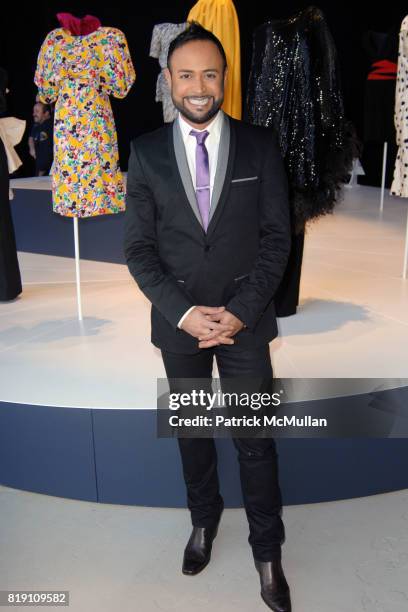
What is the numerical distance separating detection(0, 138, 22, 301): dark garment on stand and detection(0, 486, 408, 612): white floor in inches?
65.0

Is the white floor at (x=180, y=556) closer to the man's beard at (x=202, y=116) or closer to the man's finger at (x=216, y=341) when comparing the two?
the man's finger at (x=216, y=341)

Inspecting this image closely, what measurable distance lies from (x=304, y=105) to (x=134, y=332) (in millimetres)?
1367

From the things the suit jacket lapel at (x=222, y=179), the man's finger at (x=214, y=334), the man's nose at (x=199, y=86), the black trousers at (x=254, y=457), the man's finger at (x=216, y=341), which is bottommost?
the black trousers at (x=254, y=457)

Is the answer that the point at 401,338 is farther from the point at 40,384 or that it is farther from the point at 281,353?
the point at 40,384

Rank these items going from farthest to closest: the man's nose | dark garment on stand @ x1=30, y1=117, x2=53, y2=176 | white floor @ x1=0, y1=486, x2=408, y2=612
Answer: dark garment on stand @ x1=30, y1=117, x2=53, y2=176, white floor @ x1=0, y1=486, x2=408, y2=612, the man's nose

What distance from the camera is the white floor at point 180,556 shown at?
2.30 m

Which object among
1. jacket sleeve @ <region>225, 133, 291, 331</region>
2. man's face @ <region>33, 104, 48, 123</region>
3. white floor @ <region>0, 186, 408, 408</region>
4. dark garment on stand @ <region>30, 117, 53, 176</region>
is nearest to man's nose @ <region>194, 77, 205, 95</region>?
jacket sleeve @ <region>225, 133, 291, 331</region>

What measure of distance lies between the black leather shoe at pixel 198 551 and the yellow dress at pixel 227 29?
2.51m

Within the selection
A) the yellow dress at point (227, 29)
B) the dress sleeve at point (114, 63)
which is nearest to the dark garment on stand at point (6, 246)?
the dress sleeve at point (114, 63)

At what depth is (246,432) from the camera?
7.17 ft

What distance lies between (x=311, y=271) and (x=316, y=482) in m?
2.30

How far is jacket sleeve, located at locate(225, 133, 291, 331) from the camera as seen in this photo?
6.79 ft

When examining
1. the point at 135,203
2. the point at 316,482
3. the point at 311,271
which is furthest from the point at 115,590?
the point at 311,271

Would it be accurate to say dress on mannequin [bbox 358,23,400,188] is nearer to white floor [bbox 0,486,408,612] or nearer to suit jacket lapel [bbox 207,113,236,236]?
white floor [bbox 0,486,408,612]
